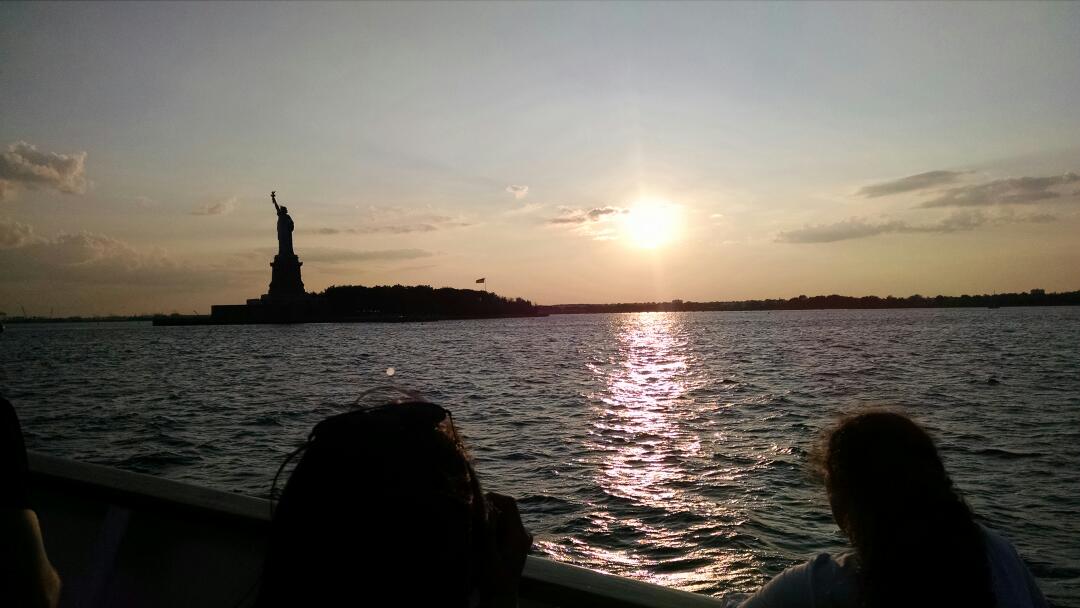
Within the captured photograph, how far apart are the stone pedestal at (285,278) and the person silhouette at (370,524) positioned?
274 ft

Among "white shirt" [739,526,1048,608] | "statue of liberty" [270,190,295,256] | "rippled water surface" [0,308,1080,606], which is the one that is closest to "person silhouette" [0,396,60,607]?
"rippled water surface" [0,308,1080,606]

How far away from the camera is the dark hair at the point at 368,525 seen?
0.95 meters

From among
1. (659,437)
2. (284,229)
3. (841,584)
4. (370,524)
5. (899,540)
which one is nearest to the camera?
(370,524)

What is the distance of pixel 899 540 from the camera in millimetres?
1640

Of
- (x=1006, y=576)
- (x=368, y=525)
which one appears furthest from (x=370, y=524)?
(x=1006, y=576)

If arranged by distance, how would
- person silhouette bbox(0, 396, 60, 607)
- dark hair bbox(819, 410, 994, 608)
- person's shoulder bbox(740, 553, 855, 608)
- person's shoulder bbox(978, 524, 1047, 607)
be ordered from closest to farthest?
1. person silhouette bbox(0, 396, 60, 607)
2. dark hair bbox(819, 410, 994, 608)
3. person's shoulder bbox(978, 524, 1047, 607)
4. person's shoulder bbox(740, 553, 855, 608)

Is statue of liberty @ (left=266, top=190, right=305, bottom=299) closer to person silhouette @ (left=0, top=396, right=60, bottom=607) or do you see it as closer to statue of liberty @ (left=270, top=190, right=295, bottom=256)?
statue of liberty @ (left=270, top=190, right=295, bottom=256)

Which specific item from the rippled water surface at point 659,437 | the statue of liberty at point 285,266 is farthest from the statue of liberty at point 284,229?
the rippled water surface at point 659,437

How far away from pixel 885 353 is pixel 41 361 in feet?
161

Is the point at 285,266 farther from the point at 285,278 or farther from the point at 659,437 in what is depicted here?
the point at 659,437

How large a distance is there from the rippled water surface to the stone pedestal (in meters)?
47.2

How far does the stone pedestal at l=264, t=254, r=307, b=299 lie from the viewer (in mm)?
80562

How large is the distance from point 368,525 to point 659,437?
1419 cm

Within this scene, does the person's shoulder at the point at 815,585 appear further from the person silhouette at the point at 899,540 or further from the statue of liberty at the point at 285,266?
the statue of liberty at the point at 285,266
